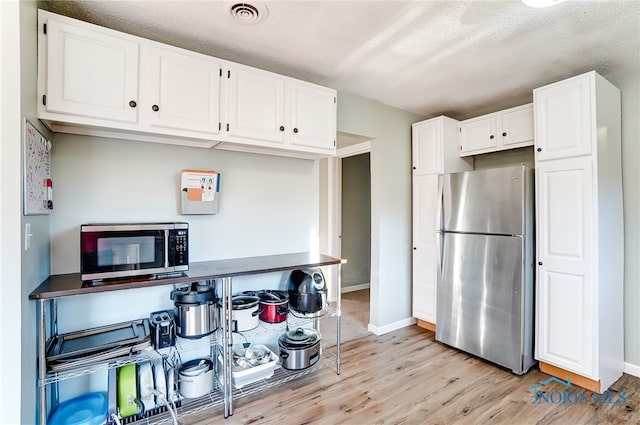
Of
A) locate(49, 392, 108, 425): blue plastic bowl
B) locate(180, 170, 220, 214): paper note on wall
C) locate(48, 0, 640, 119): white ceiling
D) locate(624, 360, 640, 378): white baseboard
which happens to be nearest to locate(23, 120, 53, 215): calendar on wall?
locate(180, 170, 220, 214): paper note on wall

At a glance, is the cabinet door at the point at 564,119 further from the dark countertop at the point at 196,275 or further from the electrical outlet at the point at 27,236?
the electrical outlet at the point at 27,236

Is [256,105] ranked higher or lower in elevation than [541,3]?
lower

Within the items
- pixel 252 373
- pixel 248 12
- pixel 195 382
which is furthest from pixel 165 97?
pixel 252 373

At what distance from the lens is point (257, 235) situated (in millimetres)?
2531

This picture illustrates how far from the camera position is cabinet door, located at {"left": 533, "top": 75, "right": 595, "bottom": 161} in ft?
7.27

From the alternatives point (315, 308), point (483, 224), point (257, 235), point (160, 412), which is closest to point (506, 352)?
point (483, 224)

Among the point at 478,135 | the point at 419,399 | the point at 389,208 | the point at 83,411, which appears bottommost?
the point at 419,399

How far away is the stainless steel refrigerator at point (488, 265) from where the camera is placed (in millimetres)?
2467

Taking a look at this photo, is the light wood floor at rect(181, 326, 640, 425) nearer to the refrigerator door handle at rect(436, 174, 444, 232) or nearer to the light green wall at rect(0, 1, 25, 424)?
the light green wall at rect(0, 1, 25, 424)

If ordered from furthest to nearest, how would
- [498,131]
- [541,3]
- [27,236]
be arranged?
[498,131] < [541,3] < [27,236]

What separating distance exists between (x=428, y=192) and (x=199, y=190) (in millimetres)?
2333

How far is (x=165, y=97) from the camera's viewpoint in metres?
1.85

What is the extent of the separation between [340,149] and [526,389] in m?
2.89

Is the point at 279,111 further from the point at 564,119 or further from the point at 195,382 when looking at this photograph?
the point at 564,119
